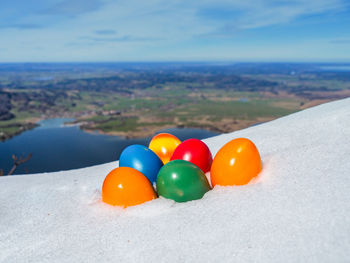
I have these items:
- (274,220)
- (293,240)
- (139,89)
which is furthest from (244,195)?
(139,89)

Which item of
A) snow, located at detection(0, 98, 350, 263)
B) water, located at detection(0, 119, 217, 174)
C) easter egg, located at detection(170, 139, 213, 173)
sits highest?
easter egg, located at detection(170, 139, 213, 173)

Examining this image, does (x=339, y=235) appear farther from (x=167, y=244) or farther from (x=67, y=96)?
(x=67, y=96)

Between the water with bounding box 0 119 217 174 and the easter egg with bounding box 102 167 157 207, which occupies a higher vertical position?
the easter egg with bounding box 102 167 157 207

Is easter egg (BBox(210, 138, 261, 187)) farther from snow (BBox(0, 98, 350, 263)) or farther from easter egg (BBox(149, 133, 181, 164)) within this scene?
easter egg (BBox(149, 133, 181, 164))

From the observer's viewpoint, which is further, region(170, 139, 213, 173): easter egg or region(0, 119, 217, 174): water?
region(0, 119, 217, 174): water

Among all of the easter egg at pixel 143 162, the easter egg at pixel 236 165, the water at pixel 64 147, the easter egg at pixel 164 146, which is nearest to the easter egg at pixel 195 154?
the easter egg at pixel 143 162

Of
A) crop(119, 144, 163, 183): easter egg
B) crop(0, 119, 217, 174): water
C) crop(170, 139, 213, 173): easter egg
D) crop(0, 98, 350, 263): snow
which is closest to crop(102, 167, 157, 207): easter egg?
crop(0, 98, 350, 263): snow

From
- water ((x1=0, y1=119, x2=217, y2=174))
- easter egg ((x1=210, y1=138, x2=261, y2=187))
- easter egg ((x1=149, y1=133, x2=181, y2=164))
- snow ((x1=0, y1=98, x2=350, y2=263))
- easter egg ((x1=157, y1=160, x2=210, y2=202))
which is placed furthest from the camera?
water ((x1=0, y1=119, x2=217, y2=174))

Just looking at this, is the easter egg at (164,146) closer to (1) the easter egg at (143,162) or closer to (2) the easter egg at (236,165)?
(1) the easter egg at (143,162)
